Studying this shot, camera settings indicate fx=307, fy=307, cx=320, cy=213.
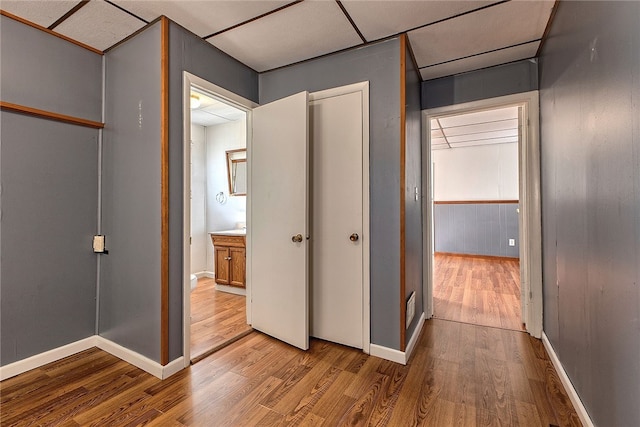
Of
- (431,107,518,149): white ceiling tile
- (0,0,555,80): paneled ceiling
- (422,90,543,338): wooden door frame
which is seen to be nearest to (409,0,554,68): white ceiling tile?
(0,0,555,80): paneled ceiling

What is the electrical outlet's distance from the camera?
2301 mm

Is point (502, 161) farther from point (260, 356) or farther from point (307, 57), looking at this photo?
point (260, 356)

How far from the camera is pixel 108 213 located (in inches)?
91.3

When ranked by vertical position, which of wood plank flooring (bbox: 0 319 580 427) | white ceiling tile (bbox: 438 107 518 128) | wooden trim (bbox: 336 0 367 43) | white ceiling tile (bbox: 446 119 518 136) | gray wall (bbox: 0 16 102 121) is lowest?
wood plank flooring (bbox: 0 319 580 427)

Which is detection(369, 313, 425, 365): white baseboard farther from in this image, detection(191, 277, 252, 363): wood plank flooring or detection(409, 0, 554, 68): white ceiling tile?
detection(409, 0, 554, 68): white ceiling tile

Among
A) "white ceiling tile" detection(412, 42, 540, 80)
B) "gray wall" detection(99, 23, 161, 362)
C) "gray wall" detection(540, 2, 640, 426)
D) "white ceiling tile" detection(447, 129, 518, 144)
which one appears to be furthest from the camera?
"white ceiling tile" detection(447, 129, 518, 144)

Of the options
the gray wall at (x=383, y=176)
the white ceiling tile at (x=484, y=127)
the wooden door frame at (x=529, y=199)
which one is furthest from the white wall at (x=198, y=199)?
the white ceiling tile at (x=484, y=127)

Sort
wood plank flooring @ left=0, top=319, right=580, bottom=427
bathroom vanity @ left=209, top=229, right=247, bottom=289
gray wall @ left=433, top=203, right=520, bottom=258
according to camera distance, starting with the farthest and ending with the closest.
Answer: gray wall @ left=433, top=203, right=520, bottom=258, bathroom vanity @ left=209, top=229, right=247, bottom=289, wood plank flooring @ left=0, top=319, right=580, bottom=427

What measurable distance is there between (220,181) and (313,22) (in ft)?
10.4

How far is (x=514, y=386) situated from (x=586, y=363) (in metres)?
0.51

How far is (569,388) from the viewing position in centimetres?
173

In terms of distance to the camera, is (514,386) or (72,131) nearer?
(514,386)

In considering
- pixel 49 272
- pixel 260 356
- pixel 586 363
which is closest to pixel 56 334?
pixel 49 272

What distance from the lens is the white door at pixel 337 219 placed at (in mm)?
2324
